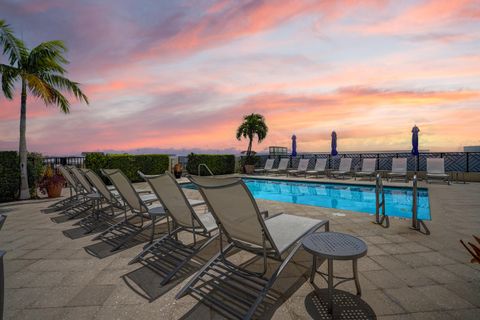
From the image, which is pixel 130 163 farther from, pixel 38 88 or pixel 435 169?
pixel 435 169

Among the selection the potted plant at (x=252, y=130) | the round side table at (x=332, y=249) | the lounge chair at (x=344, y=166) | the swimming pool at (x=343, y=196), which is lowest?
the swimming pool at (x=343, y=196)

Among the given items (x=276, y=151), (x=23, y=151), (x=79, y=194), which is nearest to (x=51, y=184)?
(x=23, y=151)

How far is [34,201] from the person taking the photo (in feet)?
24.9

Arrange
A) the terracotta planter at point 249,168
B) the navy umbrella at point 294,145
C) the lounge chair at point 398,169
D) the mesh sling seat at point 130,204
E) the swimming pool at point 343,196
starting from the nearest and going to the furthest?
the mesh sling seat at point 130,204, the swimming pool at point 343,196, the lounge chair at point 398,169, the navy umbrella at point 294,145, the terracotta planter at point 249,168

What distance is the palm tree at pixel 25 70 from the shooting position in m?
7.77

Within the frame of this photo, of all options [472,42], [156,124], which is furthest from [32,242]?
[156,124]

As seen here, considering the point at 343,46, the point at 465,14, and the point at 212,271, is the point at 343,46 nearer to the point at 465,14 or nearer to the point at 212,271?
the point at 465,14

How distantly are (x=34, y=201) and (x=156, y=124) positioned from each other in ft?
27.7

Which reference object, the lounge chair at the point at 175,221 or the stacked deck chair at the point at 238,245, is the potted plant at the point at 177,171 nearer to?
the lounge chair at the point at 175,221

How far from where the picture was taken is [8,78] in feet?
26.1

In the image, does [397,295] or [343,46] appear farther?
[343,46]

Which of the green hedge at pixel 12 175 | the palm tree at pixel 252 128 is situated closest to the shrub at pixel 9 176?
the green hedge at pixel 12 175

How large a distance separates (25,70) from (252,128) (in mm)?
13639

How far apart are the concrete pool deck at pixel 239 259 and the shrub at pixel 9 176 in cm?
487
